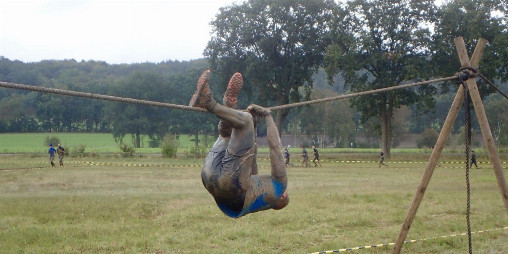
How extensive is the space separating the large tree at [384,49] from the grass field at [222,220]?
20044 mm

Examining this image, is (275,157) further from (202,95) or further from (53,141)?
(53,141)

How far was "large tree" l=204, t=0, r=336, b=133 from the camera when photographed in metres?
43.9

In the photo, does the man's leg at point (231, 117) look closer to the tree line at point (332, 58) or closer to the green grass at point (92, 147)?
the tree line at point (332, 58)

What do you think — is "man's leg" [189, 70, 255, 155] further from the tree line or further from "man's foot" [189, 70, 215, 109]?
the tree line

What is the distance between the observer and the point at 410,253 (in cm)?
A: 915

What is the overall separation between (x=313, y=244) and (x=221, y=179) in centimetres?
516

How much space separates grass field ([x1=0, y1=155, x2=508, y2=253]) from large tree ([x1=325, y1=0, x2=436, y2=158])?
20.0m

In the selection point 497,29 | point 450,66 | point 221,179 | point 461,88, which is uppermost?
point 497,29

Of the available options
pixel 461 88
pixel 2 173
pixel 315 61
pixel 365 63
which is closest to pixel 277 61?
pixel 315 61

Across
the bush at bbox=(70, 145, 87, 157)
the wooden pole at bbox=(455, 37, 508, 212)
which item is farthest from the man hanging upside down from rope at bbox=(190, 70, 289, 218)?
the bush at bbox=(70, 145, 87, 157)

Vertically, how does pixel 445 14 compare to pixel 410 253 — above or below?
above

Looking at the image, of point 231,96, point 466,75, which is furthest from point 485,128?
point 231,96

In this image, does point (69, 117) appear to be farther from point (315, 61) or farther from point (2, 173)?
point (2, 173)

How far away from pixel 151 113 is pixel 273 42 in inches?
1025
